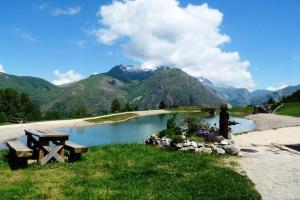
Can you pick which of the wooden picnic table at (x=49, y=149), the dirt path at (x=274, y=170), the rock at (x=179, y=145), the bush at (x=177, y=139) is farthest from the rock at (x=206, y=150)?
the wooden picnic table at (x=49, y=149)

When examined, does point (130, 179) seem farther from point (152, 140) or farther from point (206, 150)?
point (152, 140)

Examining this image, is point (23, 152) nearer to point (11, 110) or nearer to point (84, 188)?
point (84, 188)

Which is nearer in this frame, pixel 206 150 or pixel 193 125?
pixel 206 150

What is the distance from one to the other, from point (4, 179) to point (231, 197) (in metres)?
8.59

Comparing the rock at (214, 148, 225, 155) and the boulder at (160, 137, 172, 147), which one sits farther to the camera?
the boulder at (160, 137, 172, 147)

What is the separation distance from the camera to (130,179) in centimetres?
1501

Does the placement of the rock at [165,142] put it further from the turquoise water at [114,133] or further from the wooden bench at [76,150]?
the turquoise water at [114,133]

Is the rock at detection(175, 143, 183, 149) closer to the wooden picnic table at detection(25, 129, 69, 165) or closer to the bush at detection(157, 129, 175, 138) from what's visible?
the bush at detection(157, 129, 175, 138)

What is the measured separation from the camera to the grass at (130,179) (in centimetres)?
1309

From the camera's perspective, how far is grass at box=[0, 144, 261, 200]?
42.9ft

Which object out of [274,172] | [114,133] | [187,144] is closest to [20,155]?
[187,144]

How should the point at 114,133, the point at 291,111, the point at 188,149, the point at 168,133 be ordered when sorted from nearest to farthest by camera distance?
the point at 188,149 → the point at 168,133 → the point at 114,133 → the point at 291,111

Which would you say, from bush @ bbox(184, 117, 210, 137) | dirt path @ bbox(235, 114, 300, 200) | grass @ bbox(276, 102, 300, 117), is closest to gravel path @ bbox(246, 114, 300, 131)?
grass @ bbox(276, 102, 300, 117)

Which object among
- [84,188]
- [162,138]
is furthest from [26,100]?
[84,188]
